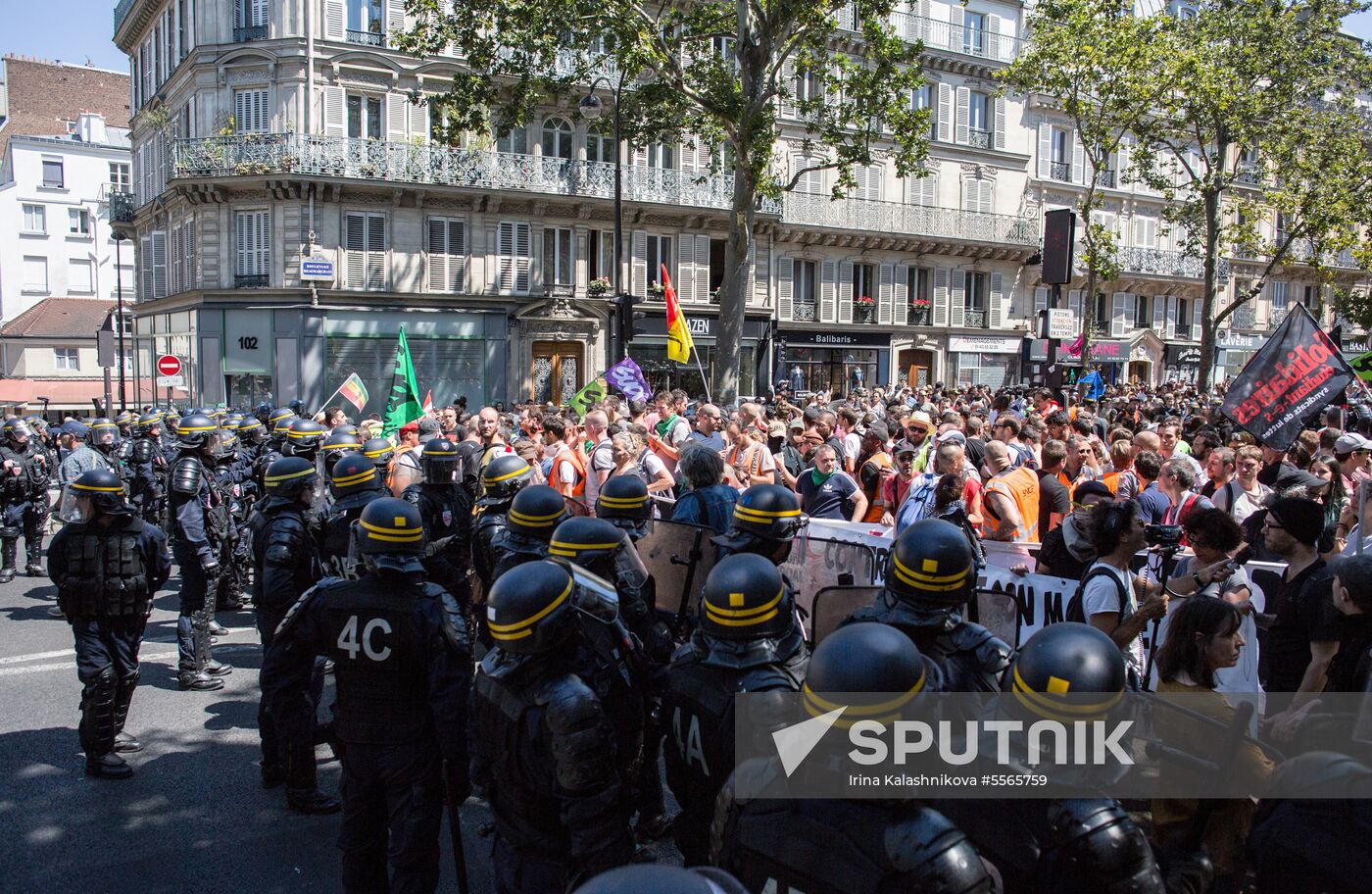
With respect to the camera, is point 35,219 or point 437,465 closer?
point 437,465

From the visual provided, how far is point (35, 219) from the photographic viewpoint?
47906mm

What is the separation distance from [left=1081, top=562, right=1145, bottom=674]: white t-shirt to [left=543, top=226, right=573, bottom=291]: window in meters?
24.5

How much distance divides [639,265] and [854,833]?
2722 cm

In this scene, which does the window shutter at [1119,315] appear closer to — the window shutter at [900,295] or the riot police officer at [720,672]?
the window shutter at [900,295]

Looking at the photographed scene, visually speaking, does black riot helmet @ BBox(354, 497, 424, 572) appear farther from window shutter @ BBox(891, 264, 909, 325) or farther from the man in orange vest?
window shutter @ BBox(891, 264, 909, 325)

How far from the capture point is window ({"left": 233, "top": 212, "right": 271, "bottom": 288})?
24.6 metres

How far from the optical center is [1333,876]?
204 cm

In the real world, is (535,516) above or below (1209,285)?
below

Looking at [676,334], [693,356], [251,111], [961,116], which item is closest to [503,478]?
[676,334]

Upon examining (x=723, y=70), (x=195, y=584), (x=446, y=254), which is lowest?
(x=195, y=584)

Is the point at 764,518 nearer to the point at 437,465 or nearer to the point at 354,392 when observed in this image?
the point at 437,465

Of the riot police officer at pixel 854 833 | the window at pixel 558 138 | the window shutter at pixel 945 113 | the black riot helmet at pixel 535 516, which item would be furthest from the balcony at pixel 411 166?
the riot police officer at pixel 854 833

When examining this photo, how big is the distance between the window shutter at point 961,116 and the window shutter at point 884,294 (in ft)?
17.7

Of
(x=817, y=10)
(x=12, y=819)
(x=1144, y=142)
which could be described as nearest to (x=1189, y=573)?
(x=12, y=819)
